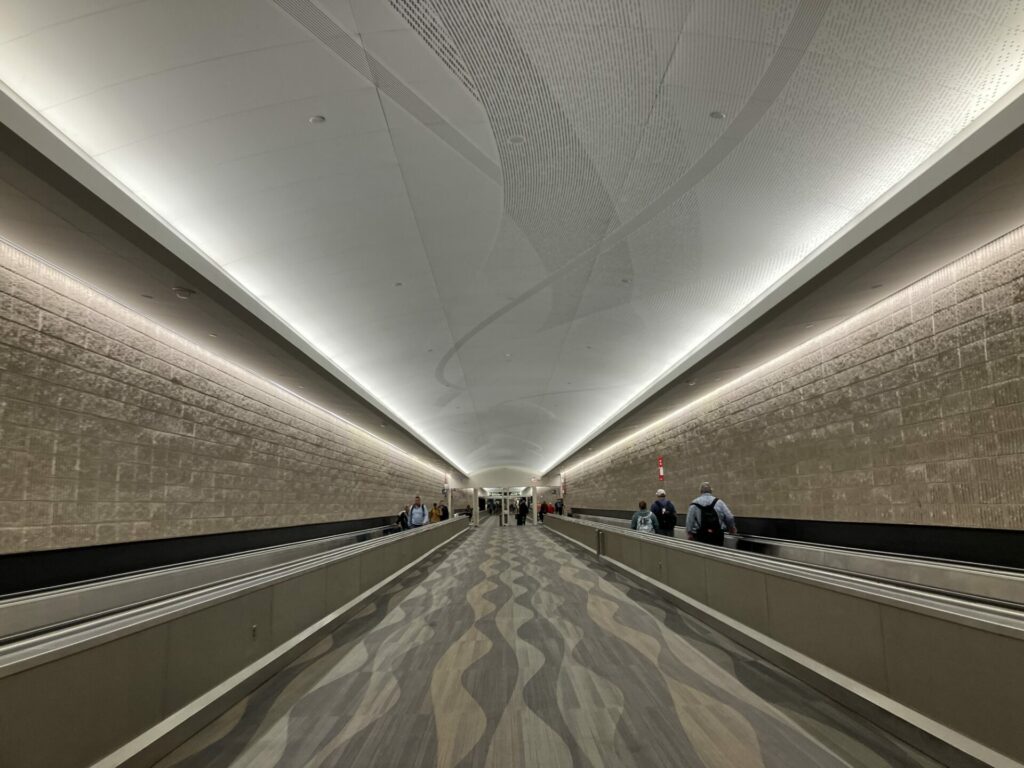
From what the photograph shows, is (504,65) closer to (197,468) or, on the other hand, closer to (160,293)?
(160,293)

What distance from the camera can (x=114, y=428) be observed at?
800cm

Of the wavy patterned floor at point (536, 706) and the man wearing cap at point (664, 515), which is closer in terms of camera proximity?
the wavy patterned floor at point (536, 706)

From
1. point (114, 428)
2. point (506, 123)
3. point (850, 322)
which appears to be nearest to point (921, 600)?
point (506, 123)

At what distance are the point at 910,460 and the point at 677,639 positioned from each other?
438 cm

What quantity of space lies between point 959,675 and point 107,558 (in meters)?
8.93

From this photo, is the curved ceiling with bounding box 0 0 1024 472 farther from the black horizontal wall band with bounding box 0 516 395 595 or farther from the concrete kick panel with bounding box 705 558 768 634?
the concrete kick panel with bounding box 705 558 768 634

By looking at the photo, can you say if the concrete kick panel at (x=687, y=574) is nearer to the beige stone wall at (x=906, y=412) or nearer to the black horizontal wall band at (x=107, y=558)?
the beige stone wall at (x=906, y=412)

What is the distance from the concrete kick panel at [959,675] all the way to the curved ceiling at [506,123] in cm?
426

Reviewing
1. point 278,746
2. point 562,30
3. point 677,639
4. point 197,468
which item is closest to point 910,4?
point 562,30

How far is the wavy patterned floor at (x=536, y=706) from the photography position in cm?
327

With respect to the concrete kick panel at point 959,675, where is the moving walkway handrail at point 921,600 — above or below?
above

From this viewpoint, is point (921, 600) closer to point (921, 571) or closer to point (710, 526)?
point (921, 571)

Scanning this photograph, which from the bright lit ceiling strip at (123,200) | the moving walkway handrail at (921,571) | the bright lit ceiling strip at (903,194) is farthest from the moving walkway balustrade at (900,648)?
the bright lit ceiling strip at (123,200)

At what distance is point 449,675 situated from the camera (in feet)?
15.8
